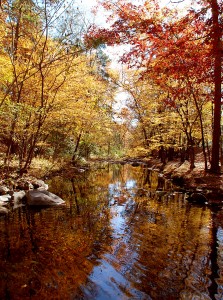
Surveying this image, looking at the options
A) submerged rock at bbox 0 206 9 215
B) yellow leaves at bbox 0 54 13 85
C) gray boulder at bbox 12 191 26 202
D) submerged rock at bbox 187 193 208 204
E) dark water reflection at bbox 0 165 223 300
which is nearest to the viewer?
dark water reflection at bbox 0 165 223 300

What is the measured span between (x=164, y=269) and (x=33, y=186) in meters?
7.98

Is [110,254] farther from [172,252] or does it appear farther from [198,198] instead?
[198,198]

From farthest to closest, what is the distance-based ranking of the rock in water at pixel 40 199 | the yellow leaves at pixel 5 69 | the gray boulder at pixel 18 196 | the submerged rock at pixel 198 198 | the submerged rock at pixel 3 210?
the yellow leaves at pixel 5 69
the submerged rock at pixel 198 198
the gray boulder at pixel 18 196
the rock in water at pixel 40 199
the submerged rock at pixel 3 210

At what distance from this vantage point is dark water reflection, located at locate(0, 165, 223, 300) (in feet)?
12.6

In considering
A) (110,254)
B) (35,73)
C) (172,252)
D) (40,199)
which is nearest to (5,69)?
(35,73)

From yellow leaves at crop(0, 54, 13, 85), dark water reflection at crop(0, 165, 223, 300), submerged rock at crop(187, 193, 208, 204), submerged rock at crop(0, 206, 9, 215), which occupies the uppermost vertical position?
yellow leaves at crop(0, 54, 13, 85)

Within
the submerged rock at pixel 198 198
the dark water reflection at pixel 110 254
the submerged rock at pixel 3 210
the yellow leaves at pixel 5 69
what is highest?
the yellow leaves at pixel 5 69

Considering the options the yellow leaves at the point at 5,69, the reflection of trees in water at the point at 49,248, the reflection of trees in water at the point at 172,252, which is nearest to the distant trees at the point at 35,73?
the yellow leaves at the point at 5,69

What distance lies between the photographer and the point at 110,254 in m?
5.02

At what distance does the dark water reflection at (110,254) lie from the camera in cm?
384

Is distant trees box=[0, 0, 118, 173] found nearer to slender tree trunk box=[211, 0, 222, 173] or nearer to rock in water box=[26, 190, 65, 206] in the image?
rock in water box=[26, 190, 65, 206]

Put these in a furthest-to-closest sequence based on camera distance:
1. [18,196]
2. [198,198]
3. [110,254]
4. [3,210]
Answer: [198,198] → [18,196] → [3,210] → [110,254]

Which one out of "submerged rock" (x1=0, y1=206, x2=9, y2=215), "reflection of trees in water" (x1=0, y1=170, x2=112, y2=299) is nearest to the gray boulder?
"reflection of trees in water" (x1=0, y1=170, x2=112, y2=299)

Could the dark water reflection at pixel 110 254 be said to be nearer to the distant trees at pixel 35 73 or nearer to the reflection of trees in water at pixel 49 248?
the reflection of trees in water at pixel 49 248
